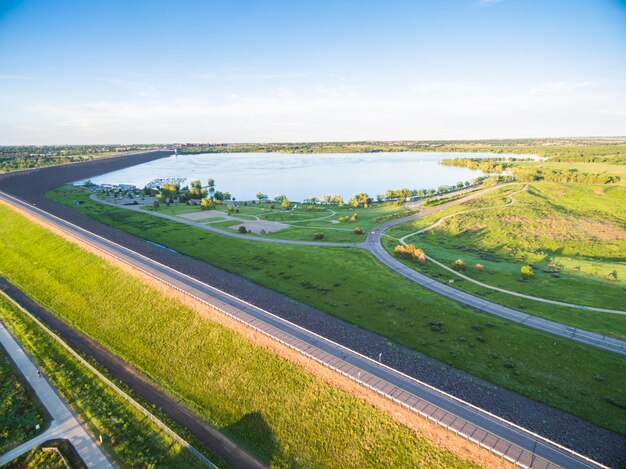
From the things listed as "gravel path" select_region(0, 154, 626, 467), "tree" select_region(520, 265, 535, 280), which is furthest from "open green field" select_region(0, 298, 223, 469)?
"tree" select_region(520, 265, 535, 280)

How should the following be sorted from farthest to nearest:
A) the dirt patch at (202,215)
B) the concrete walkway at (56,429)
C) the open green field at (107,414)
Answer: the dirt patch at (202,215) → the open green field at (107,414) → the concrete walkway at (56,429)

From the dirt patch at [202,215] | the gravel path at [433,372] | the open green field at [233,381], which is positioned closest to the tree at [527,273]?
the gravel path at [433,372]

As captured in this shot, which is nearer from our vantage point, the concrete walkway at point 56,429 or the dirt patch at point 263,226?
A: the concrete walkway at point 56,429

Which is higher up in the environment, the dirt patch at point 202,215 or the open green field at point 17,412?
the dirt patch at point 202,215

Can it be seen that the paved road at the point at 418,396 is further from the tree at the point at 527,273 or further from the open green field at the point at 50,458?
the tree at the point at 527,273

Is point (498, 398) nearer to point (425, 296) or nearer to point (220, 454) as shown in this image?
point (425, 296)

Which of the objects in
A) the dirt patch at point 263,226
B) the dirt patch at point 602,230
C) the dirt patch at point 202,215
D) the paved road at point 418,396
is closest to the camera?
the paved road at point 418,396

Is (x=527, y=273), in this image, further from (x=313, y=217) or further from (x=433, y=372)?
(x=313, y=217)

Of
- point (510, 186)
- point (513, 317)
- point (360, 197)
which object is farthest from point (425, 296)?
point (510, 186)
